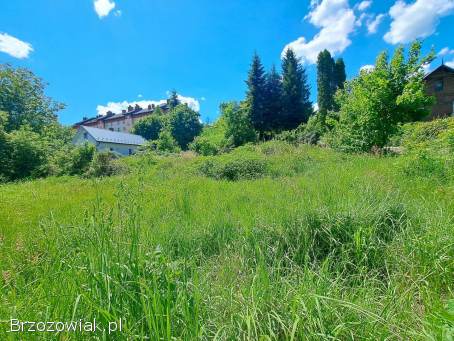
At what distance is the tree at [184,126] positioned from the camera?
122 ft

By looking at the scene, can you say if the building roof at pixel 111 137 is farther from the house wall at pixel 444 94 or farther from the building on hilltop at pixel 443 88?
the house wall at pixel 444 94

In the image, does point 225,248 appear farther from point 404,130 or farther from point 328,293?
point 404,130

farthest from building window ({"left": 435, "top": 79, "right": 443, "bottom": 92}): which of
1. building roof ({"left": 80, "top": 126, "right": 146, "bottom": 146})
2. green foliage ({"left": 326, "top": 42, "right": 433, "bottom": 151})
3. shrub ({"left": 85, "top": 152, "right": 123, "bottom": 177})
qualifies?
building roof ({"left": 80, "top": 126, "right": 146, "bottom": 146})

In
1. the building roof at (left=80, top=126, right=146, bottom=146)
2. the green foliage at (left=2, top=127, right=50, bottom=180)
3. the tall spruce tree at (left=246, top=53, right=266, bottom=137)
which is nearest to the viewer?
the green foliage at (left=2, top=127, right=50, bottom=180)

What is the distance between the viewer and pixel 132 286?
1444mm

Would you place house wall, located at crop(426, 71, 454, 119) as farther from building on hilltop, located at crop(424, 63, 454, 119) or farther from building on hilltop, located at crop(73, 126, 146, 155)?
building on hilltop, located at crop(73, 126, 146, 155)

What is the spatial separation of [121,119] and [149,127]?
28750 millimetres

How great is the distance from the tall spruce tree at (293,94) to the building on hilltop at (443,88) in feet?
37.2

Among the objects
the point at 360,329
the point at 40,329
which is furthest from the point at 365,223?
the point at 40,329

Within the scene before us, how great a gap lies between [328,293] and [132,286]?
48.8 inches

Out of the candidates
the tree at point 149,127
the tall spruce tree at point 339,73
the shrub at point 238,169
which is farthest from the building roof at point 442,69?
the tree at point 149,127

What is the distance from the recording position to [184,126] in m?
37.4

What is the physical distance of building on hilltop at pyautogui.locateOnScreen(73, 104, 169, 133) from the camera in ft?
235

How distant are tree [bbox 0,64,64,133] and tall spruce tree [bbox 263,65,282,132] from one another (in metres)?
25.0
